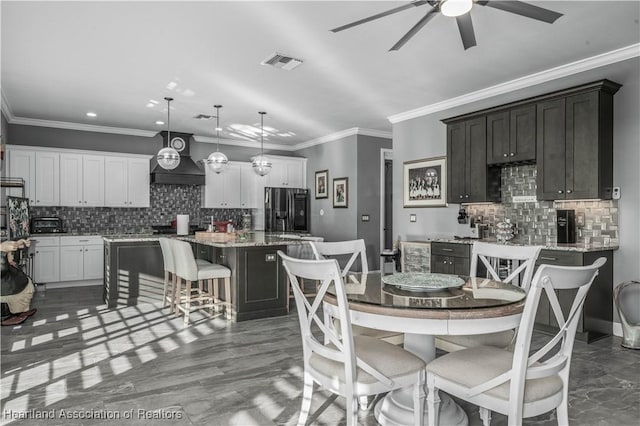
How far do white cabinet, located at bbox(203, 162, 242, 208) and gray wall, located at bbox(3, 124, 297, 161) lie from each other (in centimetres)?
45

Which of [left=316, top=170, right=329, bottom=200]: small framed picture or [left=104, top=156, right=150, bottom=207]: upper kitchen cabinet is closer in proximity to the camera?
[left=104, top=156, right=150, bottom=207]: upper kitchen cabinet

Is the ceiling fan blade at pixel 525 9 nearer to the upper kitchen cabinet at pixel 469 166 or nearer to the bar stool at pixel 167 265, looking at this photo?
the upper kitchen cabinet at pixel 469 166

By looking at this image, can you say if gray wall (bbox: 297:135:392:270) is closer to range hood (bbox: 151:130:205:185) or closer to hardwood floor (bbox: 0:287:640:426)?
range hood (bbox: 151:130:205:185)

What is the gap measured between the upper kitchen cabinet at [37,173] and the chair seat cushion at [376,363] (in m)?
6.49

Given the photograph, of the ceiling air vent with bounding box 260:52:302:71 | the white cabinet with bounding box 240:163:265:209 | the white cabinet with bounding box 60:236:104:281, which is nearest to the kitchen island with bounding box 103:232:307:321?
the white cabinet with bounding box 60:236:104:281

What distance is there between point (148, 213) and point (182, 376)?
558 centimetres

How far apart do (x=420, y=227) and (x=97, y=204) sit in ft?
17.7

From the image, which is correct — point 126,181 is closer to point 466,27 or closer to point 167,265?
point 167,265

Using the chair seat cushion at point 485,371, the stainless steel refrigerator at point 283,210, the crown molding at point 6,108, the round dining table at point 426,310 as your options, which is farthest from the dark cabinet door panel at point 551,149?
the crown molding at point 6,108

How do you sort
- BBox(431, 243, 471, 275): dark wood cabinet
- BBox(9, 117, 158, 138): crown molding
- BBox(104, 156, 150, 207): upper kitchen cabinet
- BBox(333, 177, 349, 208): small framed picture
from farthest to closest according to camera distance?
BBox(333, 177, 349, 208): small framed picture, BBox(104, 156, 150, 207): upper kitchen cabinet, BBox(9, 117, 158, 138): crown molding, BBox(431, 243, 471, 275): dark wood cabinet

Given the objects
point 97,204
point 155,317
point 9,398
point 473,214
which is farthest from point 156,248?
point 473,214

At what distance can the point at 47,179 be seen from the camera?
6.92m

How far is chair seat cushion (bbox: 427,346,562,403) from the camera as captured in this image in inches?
71.1

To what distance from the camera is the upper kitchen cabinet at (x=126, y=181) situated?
Result: 7.42 metres
